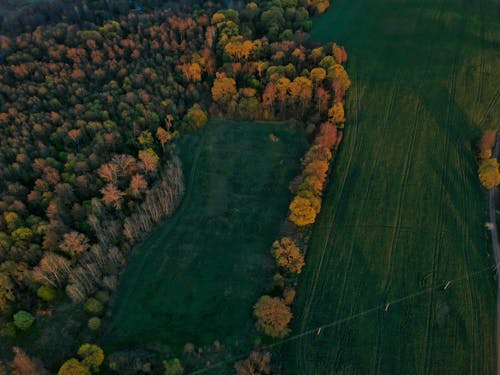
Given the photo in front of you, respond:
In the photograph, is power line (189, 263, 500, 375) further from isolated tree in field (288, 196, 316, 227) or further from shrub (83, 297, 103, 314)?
shrub (83, 297, 103, 314)

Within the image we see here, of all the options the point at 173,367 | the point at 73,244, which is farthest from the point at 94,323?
the point at 173,367

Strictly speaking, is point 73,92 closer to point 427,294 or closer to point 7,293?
point 7,293

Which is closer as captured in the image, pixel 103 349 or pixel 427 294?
pixel 103 349

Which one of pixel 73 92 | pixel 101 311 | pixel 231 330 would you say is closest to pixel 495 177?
pixel 231 330

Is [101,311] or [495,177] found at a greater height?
[495,177]

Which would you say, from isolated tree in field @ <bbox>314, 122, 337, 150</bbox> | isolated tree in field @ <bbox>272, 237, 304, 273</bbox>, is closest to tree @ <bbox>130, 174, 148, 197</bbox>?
isolated tree in field @ <bbox>272, 237, 304, 273</bbox>

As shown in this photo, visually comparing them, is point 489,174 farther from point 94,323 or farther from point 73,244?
point 73,244
